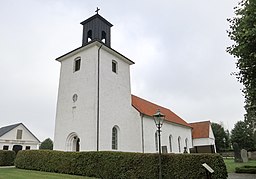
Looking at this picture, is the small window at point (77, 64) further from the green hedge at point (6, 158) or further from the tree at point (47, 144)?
the tree at point (47, 144)

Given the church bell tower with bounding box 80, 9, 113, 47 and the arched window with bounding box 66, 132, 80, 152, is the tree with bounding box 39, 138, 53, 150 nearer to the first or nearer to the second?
the arched window with bounding box 66, 132, 80, 152

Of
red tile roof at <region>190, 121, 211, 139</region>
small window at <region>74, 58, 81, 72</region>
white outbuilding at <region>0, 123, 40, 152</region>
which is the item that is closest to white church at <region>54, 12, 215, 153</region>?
small window at <region>74, 58, 81, 72</region>

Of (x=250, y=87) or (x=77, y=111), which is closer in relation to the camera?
(x=250, y=87)

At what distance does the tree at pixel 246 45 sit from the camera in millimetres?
9766

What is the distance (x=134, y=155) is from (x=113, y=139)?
7020 millimetres

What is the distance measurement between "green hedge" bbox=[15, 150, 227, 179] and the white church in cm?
300

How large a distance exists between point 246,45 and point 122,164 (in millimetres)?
8086

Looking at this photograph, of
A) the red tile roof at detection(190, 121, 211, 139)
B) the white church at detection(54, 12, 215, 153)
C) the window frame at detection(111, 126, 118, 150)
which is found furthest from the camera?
the red tile roof at detection(190, 121, 211, 139)

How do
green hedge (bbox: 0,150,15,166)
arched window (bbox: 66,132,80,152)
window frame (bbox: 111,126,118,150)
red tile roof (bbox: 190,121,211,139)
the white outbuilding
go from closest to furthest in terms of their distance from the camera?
arched window (bbox: 66,132,80,152) < window frame (bbox: 111,126,118,150) < green hedge (bbox: 0,150,15,166) < red tile roof (bbox: 190,121,211,139) < the white outbuilding

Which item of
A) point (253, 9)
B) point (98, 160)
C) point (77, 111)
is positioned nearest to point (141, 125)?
point (77, 111)

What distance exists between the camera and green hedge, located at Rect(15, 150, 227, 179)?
8.92 metres

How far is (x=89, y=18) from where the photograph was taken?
19.2 m

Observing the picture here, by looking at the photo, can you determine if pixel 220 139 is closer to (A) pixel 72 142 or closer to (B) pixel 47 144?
(A) pixel 72 142

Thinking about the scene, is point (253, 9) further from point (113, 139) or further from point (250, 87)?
point (113, 139)
